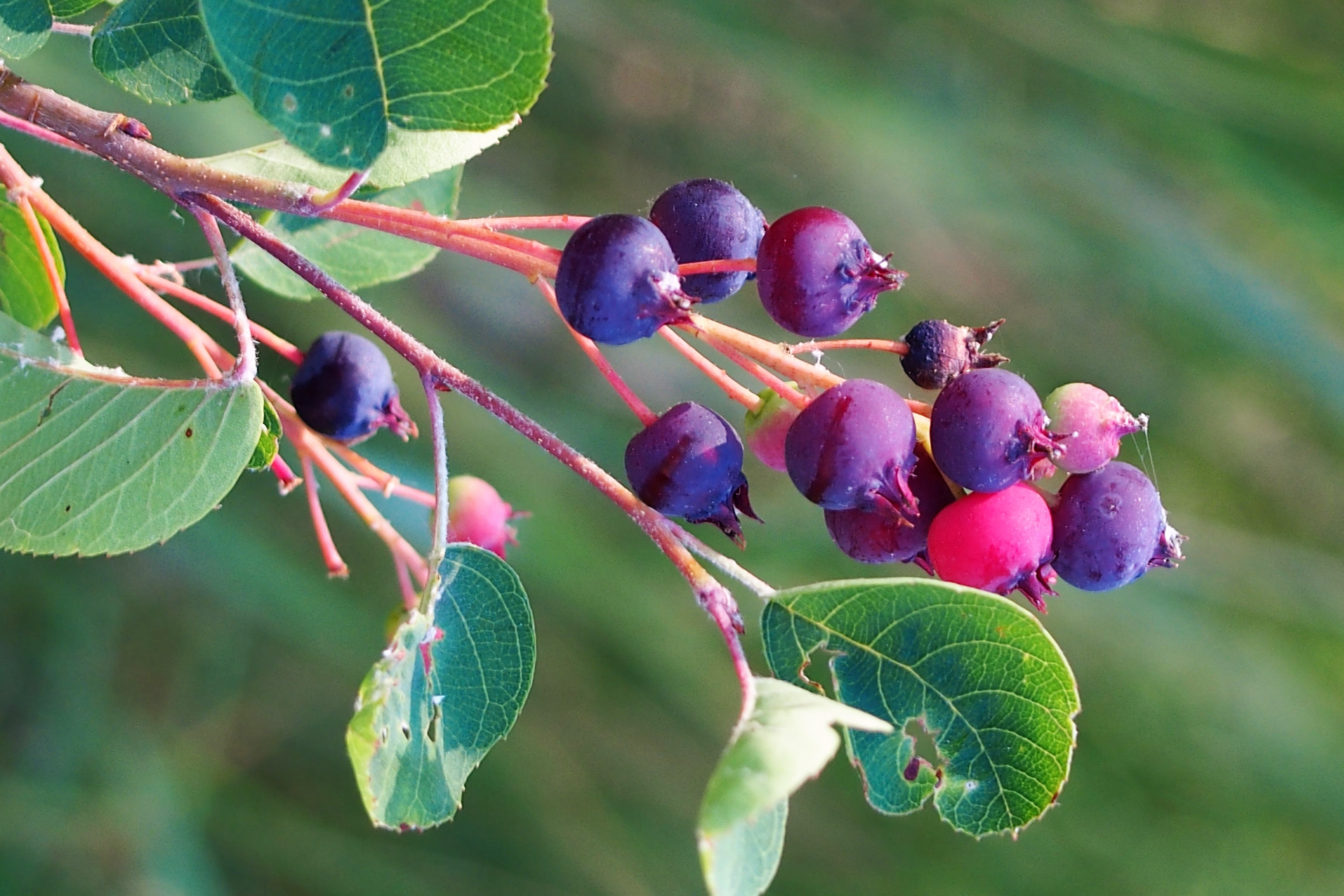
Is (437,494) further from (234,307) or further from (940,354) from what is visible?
(940,354)

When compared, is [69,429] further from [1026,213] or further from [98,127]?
[1026,213]

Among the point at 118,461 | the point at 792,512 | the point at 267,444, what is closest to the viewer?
the point at 118,461

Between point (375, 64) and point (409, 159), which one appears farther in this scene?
point (409, 159)

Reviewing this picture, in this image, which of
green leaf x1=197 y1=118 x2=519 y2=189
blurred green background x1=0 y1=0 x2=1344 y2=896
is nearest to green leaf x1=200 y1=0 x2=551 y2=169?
green leaf x1=197 y1=118 x2=519 y2=189

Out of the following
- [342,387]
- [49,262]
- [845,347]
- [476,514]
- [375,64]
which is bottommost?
[476,514]

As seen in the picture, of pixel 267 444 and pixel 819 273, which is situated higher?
pixel 819 273

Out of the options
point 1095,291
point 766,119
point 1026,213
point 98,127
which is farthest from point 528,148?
point 98,127

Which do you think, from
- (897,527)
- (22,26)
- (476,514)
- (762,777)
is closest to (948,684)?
(897,527)
